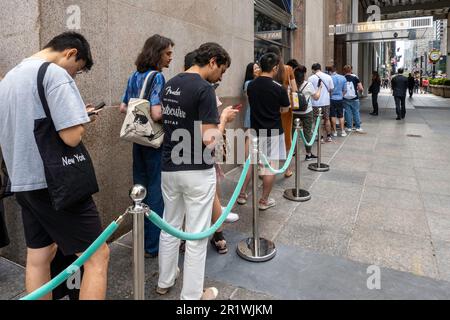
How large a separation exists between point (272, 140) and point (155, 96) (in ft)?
6.63

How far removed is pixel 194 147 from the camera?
254cm

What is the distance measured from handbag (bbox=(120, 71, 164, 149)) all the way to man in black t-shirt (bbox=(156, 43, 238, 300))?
324mm

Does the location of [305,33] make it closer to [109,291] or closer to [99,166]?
[99,166]

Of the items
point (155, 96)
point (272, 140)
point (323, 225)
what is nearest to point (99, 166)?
point (155, 96)

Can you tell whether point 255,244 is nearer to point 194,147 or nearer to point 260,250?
point 260,250

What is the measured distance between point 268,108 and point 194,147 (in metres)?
2.14

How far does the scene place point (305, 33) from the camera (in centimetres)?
1070

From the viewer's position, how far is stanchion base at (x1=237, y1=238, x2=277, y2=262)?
3351 mm

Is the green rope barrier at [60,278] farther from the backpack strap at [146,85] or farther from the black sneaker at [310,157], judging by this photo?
the black sneaker at [310,157]

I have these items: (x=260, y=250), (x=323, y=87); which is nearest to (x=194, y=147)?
(x=260, y=250)

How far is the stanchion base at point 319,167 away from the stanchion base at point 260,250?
328 centimetres
